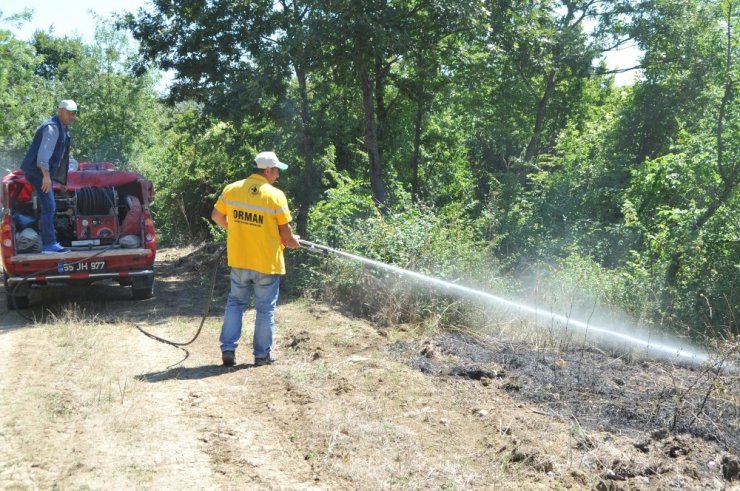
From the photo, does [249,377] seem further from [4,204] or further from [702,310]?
[702,310]

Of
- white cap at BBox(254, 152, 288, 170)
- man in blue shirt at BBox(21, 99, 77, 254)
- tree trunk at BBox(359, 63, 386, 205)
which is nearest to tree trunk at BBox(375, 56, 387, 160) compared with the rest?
tree trunk at BBox(359, 63, 386, 205)

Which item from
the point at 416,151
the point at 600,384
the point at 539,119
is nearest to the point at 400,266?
the point at 600,384

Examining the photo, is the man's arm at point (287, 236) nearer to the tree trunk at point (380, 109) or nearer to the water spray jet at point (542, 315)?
the water spray jet at point (542, 315)

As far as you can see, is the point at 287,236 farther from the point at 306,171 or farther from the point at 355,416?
the point at 306,171

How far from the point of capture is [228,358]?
23.4ft

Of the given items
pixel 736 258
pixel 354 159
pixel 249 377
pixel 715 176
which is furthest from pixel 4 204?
pixel 715 176

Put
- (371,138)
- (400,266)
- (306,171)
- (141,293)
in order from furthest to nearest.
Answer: (371,138) < (306,171) < (141,293) < (400,266)

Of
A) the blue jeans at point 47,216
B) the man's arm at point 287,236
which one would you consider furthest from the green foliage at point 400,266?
the blue jeans at point 47,216

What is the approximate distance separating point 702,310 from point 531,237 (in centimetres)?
579

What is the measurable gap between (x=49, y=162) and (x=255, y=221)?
13.6ft

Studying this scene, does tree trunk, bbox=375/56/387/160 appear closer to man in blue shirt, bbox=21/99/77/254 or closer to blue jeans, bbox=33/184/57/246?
man in blue shirt, bbox=21/99/77/254

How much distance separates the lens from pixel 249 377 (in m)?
6.78

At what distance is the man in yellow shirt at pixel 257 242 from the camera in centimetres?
687

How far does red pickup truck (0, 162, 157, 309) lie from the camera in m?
9.54
